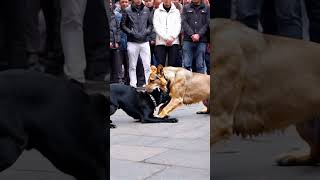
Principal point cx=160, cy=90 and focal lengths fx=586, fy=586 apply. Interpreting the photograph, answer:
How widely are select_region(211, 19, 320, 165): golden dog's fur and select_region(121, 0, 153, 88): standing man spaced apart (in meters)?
5.81

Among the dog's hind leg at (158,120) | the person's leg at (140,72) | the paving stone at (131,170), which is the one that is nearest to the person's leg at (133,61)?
the person's leg at (140,72)

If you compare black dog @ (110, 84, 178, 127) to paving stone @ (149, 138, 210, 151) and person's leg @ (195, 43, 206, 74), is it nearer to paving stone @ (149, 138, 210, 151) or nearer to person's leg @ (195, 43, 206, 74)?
paving stone @ (149, 138, 210, 151)

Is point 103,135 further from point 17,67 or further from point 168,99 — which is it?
point 168,99

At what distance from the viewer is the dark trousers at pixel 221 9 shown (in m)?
2.30

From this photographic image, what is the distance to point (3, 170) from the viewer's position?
2426 millimetres

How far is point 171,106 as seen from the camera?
646cm

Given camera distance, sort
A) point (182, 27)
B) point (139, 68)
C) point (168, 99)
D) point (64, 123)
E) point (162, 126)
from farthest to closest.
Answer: point (139, 68) < point (182, 27) < point (168, 99) < point (162, 126) < point (64, 123)

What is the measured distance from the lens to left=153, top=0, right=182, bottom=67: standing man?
25.2ft

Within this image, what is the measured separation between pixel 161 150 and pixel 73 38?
2.17 metres

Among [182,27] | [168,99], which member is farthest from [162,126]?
[182,27]

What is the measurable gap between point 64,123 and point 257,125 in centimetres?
84

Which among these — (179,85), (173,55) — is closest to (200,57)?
(173,55)

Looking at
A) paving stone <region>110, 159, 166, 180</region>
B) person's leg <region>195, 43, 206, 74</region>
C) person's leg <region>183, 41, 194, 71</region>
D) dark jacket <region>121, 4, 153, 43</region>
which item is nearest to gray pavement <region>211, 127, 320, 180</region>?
paving stone <region>110, 159, 166, 180</region>

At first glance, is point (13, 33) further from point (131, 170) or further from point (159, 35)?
point (159, 35)
